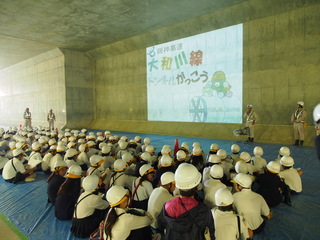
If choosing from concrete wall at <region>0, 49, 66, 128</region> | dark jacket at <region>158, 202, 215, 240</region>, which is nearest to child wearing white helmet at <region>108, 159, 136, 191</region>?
dark jacket at <region>158, 202, 215, 240</region>

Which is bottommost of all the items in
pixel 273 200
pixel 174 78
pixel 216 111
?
pixel 273 200

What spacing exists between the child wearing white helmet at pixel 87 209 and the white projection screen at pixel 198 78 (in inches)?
409

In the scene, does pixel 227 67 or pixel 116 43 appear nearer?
pixel 227 67

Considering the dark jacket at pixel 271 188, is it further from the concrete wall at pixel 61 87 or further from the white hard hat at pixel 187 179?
the concrete wall at pixel 61 87

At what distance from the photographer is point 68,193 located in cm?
394

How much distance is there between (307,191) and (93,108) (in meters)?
20.1

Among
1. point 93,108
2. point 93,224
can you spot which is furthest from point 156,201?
point 93,108

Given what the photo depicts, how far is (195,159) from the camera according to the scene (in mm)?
5805

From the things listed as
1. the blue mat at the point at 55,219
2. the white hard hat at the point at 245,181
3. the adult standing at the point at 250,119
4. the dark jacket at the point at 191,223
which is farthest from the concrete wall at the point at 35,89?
the dark jacket at the point at 191,223

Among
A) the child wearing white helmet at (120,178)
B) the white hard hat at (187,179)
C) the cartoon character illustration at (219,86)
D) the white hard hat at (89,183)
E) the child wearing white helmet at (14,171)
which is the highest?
the cartoon character illustration at (219,86)

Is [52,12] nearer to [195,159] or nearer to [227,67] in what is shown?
[227,67]

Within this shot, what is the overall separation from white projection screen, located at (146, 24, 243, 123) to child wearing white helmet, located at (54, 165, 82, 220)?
402 inches

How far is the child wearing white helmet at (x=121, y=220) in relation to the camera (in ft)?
8.55

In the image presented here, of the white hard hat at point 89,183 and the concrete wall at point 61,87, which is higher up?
the concrete wall at point 61,87
